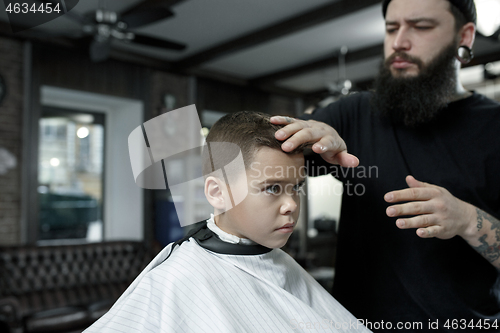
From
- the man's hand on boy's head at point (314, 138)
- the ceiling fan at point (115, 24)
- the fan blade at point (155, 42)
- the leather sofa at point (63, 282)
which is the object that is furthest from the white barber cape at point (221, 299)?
the leather sofa at point (63, 282)

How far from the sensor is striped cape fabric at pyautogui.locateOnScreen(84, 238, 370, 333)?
730mm

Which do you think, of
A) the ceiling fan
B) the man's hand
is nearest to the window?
the ceiling fan

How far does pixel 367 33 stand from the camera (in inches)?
208

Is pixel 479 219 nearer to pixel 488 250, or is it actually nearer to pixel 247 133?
pixel 488 250

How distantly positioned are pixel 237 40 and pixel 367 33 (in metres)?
1.79

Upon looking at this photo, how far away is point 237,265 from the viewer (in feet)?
2.98

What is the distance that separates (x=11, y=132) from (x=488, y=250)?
5.39 metres

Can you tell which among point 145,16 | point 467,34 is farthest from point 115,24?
point 467,34

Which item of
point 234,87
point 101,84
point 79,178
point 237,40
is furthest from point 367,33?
point 79,178

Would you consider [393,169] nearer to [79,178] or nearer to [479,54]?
[79,178]

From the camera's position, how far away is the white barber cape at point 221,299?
730 millimetres

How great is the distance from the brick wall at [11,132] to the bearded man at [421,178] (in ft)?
16.2

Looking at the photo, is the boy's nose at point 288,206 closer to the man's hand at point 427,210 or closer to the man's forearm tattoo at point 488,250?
the man's hand at point 427,210

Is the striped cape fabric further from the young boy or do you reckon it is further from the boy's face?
the boy's face
